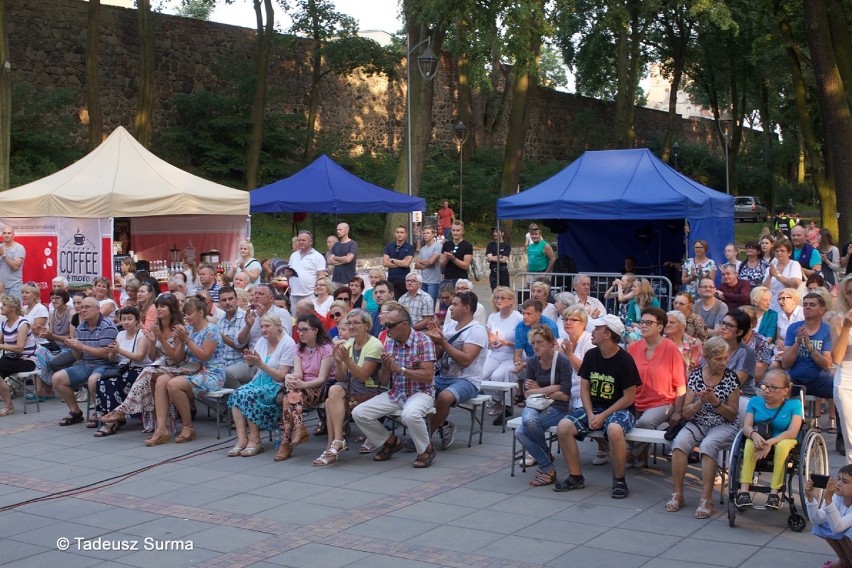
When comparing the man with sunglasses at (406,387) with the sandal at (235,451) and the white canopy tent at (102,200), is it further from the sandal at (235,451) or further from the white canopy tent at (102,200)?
the white canopy tent at (102,200)

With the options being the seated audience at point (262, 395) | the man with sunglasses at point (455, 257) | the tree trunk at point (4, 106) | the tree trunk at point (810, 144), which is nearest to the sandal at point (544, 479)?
the seated audience at point (262, 395)

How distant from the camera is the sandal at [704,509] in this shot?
657cm

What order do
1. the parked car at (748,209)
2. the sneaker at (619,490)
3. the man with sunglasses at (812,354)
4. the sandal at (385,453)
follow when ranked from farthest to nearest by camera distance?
the parked car at (748,209)
the sandal at (385,453)
the man with sunglasses at (812,354)
the sneaker at (619,490)

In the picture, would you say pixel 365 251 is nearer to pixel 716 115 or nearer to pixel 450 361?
pixel 450 361

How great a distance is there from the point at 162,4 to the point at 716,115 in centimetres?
2459

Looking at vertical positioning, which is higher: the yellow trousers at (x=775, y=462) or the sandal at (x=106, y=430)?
the yellow trousers at (x=775, y=462)

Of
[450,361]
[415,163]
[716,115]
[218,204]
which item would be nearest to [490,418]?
[450,361]

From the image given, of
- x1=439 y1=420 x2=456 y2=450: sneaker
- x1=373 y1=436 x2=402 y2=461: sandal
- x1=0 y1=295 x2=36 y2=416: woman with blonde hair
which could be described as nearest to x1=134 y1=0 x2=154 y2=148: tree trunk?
x1=0 y1=295 x2=36 y2=416: woman with blonde hair

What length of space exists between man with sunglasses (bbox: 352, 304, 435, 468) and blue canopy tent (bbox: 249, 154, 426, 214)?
7.92 m

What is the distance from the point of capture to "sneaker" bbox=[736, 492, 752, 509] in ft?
20.7

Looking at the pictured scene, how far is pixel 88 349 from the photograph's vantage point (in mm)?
9852

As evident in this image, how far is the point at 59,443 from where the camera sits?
930 centimetres

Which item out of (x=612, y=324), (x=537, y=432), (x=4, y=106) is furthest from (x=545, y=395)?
(x=4, y=106)

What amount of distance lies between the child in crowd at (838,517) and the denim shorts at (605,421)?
191cm
